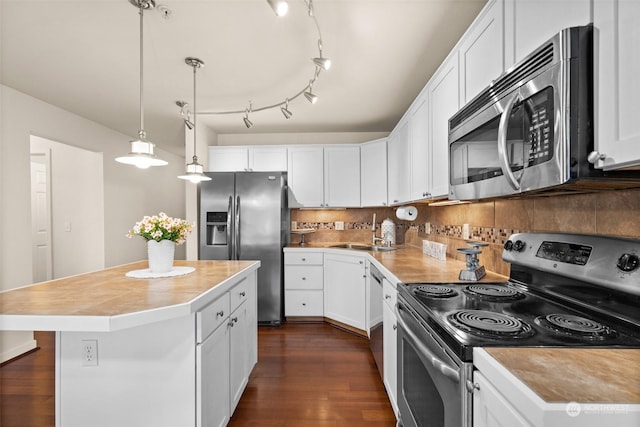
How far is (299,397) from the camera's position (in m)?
2.17

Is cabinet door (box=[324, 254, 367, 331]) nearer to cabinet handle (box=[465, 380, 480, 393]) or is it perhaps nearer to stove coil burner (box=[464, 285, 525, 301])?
stove coil burner (box=[464, 285, 525, 301])

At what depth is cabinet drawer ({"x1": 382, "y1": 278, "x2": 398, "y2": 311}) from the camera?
1.82m

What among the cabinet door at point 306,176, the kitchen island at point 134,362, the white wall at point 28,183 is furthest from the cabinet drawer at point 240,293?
the white wall at point 28,183

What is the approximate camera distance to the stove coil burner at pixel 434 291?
1.39 metres

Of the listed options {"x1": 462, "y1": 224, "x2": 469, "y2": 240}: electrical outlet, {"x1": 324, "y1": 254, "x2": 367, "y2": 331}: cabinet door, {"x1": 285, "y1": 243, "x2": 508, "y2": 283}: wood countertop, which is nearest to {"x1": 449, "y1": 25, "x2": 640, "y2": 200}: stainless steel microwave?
{"x1": 285, "y1": 243, "x2": 508, "y2": 283}: wood countertop

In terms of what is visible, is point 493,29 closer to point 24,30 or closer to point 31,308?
point 31,308

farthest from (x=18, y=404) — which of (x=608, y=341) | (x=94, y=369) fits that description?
(x=608, y=341)

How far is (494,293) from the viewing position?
4.58 ft

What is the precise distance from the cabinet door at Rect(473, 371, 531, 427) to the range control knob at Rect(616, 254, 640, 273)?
0.60 meters

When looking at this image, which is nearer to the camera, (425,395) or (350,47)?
(425,395)

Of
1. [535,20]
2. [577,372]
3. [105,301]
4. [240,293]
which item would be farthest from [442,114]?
[105,301]

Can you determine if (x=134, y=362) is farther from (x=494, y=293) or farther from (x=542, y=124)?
(x=542, y=124)

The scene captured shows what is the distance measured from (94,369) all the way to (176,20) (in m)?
1.99

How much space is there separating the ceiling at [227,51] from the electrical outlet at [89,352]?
184cm
